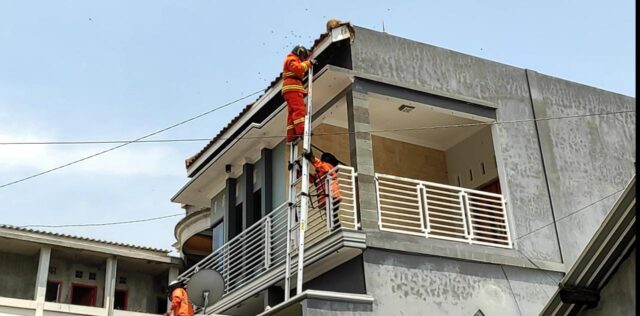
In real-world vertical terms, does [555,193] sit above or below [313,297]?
above

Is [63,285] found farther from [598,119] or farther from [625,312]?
[625,312]

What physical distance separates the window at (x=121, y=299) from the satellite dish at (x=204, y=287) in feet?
48.5

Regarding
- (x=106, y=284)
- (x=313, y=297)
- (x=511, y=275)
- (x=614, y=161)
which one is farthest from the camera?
(x=106, y=284)

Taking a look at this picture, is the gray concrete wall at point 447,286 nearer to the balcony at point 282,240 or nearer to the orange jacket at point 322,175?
the balcony at point 282,240

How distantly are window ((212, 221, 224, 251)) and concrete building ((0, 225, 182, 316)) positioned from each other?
7238 millimetres

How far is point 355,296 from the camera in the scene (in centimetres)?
1045

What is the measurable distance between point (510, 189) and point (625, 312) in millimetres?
5900

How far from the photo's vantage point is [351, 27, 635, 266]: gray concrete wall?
502 inches

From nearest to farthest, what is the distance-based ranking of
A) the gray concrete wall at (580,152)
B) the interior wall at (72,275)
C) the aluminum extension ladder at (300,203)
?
the aluminum extension ladder at (300,203)
the gray concrete wall at (580,152)
the interior wall at (72,275)

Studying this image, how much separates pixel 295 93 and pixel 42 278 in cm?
1334

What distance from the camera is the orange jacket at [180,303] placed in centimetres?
1182

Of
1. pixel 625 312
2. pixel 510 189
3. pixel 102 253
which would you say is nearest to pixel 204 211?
pixel 102 253

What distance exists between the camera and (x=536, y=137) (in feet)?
44.9

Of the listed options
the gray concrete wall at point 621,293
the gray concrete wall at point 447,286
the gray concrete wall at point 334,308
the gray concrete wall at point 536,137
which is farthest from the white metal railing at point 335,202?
the gray concrete wall at point 621,293
